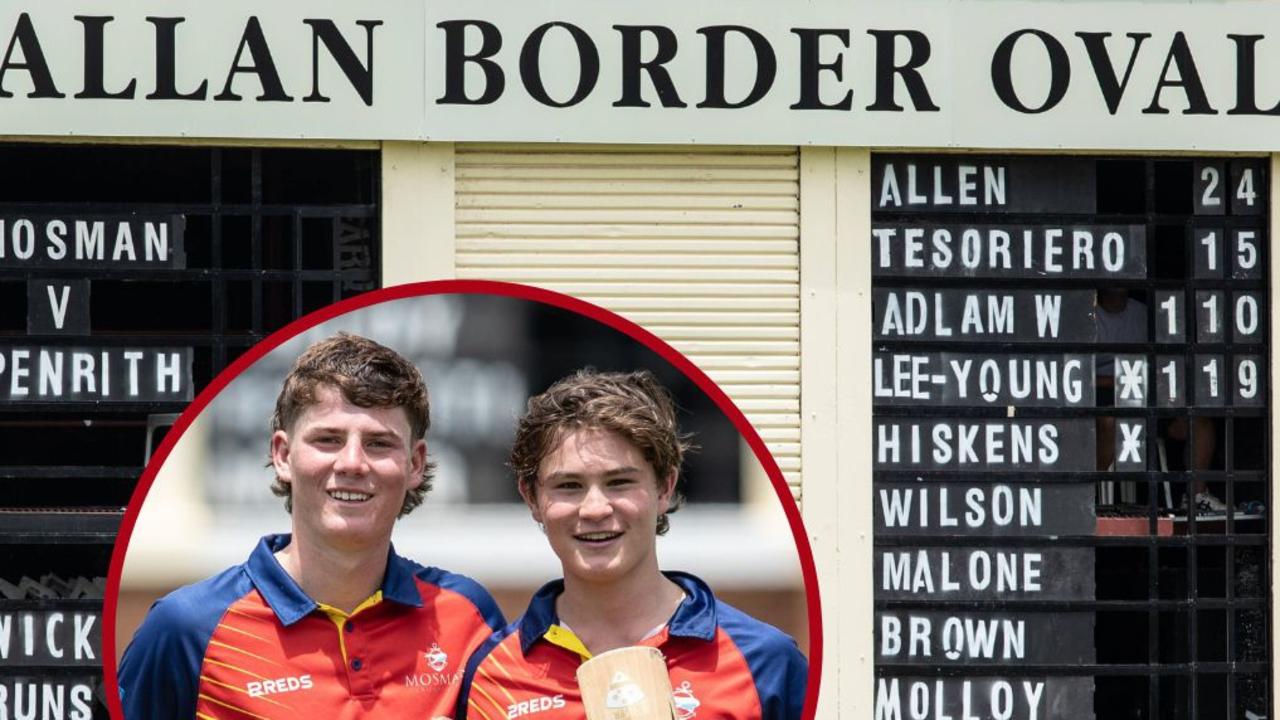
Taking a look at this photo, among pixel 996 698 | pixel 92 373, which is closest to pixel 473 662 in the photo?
→ pixel 92 373

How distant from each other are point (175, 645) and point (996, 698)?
184 inches

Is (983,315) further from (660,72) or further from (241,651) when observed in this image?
(241,651)

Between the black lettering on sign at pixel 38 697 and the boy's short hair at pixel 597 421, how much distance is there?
4519 millimetres

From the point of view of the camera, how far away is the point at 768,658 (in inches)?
90.4

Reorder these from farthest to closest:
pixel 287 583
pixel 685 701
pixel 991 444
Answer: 1. pixel 991 444
2. pixel 685 701
3. pixel 287 583

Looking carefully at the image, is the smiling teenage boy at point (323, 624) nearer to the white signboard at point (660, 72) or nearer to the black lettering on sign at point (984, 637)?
the white signboard at point (660, 72)

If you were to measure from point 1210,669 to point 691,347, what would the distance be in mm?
2256

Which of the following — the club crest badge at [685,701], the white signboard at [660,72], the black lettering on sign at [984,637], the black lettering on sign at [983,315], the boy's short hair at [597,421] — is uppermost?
the white signboard at [660,72]

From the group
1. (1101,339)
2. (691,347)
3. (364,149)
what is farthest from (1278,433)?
(364,149)

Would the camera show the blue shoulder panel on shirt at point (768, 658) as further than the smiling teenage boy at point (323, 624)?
Yes

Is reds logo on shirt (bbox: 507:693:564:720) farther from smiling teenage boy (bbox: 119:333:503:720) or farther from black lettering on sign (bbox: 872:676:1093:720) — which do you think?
black lettering on sign (bbox: 872:676:1093:720)

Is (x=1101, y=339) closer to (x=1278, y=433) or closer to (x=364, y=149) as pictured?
(x=1278, y=433)

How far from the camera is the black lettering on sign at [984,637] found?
6.33 metres

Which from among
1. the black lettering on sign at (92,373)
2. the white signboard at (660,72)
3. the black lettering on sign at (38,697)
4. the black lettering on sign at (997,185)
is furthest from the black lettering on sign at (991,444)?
the black lettering on sign at (38,697)
